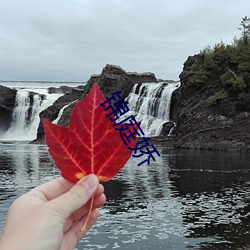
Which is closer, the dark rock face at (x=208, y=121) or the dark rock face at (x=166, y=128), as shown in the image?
the dark rock face at (x=208, y=121)

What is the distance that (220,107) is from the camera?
4494 cm

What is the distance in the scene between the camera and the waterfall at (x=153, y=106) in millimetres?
49812

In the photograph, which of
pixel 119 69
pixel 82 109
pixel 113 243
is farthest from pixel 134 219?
pixel 119 69

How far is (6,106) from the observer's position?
69500mm

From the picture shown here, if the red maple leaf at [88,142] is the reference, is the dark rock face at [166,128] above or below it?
below

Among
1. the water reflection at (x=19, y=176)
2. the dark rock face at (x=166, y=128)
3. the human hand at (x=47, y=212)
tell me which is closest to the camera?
the human hand at (x=47, y=212)

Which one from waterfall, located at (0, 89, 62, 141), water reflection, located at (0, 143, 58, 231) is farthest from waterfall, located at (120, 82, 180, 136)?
water reflection, located at (0, 143, 58, 231)

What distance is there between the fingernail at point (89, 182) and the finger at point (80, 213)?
0.13m

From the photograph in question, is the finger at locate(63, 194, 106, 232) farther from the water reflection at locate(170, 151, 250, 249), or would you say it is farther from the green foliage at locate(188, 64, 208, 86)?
the green foliage at locate(188, 64, 208, 86)

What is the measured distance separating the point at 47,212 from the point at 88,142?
353 mm

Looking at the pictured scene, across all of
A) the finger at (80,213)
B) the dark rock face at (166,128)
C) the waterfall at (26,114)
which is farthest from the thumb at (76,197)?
the waterfall at (26,114)

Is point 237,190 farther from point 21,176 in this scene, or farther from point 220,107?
point 220,107

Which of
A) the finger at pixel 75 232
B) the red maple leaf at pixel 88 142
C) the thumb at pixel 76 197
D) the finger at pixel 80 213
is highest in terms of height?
the red maple leaf at pixel 88 142

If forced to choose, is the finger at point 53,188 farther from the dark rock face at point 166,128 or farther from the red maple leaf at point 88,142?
the dark rock face at point 166,128
